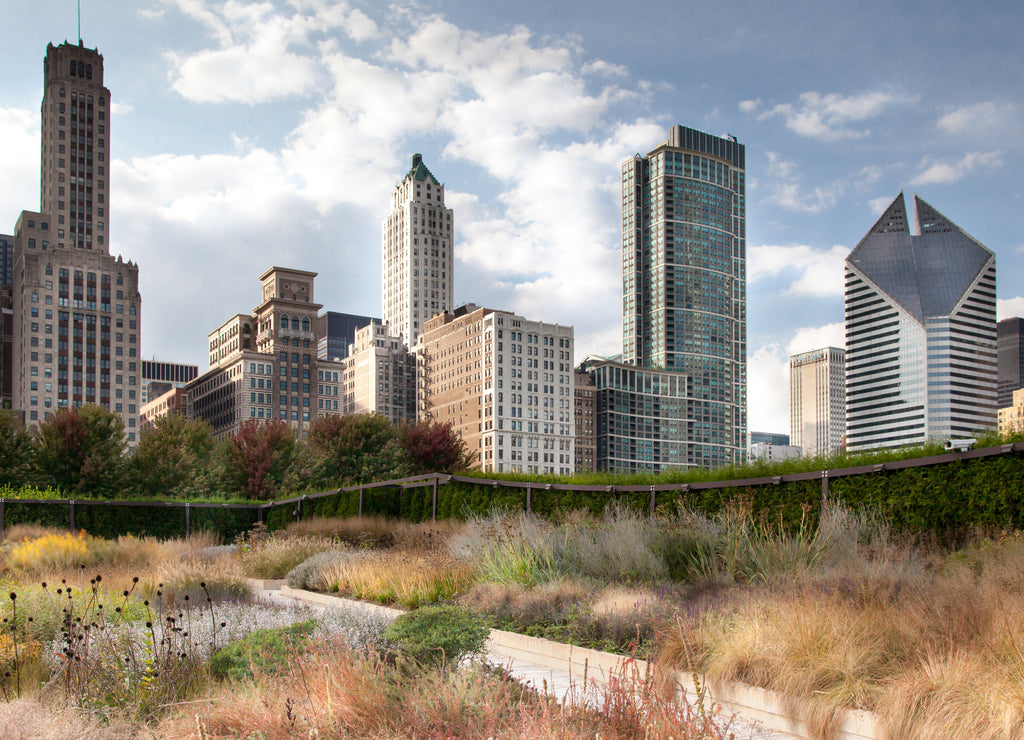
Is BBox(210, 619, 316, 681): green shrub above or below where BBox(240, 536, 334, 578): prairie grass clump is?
above

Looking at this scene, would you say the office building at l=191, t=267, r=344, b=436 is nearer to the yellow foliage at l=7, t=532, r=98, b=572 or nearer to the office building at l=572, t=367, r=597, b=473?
the office building at l=572, t=367, r=597, b=473

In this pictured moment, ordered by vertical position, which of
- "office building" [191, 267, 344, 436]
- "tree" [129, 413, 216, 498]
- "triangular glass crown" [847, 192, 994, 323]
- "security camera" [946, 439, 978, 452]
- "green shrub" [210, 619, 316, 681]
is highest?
"triangular glass crown" [847, 192, 994, 323]

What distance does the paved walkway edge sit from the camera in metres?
5.24

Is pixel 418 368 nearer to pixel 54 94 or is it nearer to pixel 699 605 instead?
pixel 54 94

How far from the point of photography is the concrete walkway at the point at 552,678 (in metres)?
5.47

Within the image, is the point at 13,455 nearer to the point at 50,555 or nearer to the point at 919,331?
the point at 50,555

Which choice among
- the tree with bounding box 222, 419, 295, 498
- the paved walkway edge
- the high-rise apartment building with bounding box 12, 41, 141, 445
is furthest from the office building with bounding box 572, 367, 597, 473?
the paved walkway edge

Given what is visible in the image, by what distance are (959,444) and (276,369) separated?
132m

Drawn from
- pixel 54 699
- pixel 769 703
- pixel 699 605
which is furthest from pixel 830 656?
pixel 54 699

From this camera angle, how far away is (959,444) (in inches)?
461

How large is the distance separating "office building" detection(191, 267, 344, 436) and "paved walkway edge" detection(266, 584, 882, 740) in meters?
127

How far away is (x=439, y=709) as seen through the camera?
15.8 feet

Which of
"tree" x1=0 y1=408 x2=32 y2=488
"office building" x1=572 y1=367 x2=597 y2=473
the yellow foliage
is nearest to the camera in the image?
the yellow foliage

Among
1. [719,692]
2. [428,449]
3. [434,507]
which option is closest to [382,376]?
[428,449]
